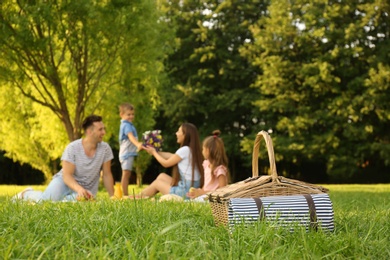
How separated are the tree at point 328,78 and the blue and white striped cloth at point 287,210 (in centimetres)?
2162

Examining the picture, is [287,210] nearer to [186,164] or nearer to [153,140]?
[186,164]

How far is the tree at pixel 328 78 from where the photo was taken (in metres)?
25.2

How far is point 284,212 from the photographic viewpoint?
3.79 m

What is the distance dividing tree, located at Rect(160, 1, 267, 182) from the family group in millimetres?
18597

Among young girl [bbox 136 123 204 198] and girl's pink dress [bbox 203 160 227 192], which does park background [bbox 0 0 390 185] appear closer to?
young girl [bbox 136 123 204 198]

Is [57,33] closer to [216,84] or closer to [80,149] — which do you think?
[80,149]

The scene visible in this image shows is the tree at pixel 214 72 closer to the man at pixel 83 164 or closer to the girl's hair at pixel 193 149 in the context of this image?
the girl's hair at pixel 193 149

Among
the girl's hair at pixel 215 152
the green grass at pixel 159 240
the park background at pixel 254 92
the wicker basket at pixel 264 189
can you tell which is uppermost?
the park background at pixel 254 92

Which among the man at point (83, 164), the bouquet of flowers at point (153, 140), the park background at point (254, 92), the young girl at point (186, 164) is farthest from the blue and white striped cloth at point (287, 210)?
the park background at point (254, 92)

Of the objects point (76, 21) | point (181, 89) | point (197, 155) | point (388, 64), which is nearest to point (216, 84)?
point (181, 89)

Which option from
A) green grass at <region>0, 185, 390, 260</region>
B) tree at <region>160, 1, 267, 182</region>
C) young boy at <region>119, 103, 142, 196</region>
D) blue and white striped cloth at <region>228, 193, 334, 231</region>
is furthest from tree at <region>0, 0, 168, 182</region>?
tree at <region>160, 1, 267, 182</region>

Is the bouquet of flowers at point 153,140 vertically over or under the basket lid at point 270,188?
over

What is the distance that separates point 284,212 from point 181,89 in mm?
24115

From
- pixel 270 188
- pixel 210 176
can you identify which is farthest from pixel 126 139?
pixel 270 188
